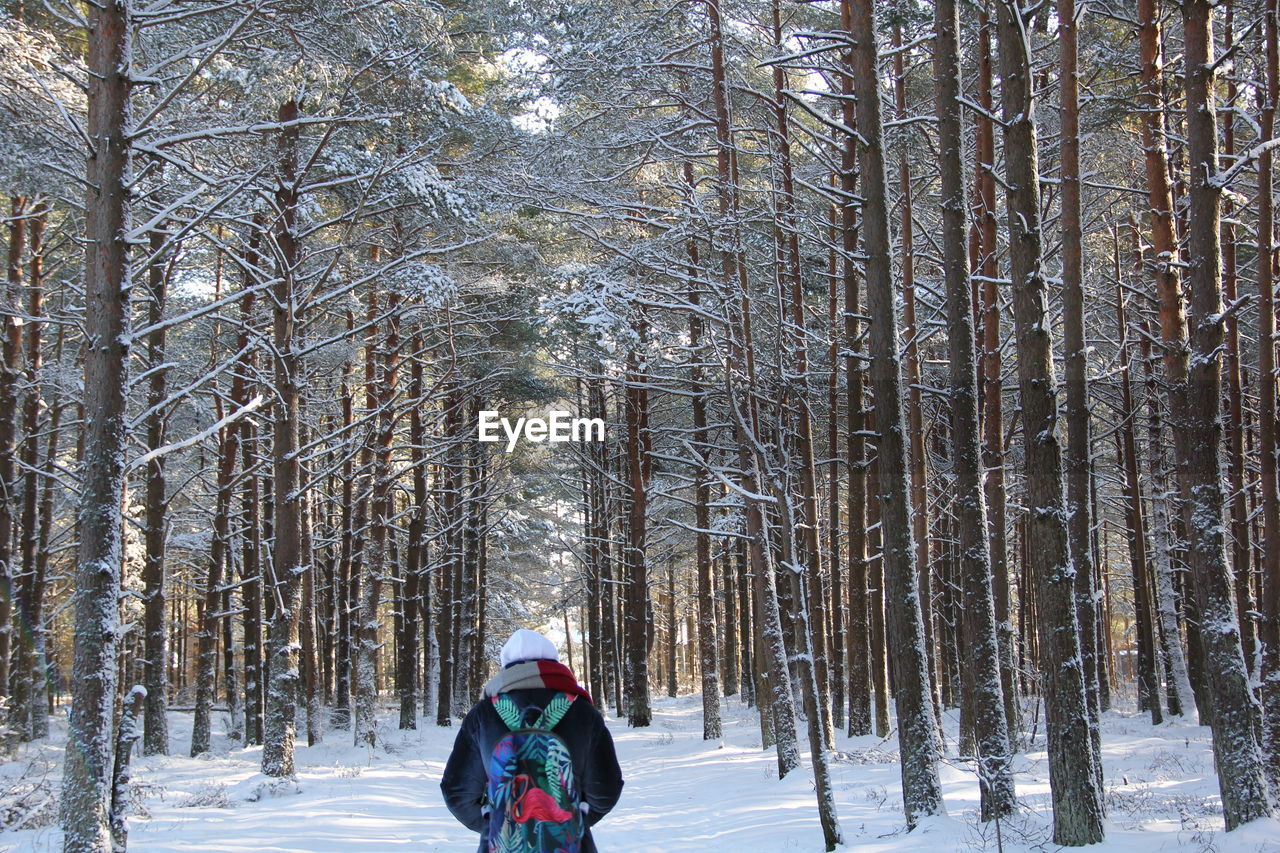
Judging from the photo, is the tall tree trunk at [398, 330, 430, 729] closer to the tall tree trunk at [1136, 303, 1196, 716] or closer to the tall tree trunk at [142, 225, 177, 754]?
the tall tree trunk at [142, 225, 177, 754]

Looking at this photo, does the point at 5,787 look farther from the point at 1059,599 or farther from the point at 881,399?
the point at 1059,599

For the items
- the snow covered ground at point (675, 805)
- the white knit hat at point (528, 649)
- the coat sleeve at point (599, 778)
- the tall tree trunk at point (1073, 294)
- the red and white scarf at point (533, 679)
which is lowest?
the snow covered ground at point (675, 805)

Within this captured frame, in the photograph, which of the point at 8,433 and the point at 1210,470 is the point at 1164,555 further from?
the point at 8,433

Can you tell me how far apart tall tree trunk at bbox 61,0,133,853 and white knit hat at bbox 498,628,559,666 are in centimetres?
459

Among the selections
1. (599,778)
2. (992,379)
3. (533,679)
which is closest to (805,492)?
(992,379)

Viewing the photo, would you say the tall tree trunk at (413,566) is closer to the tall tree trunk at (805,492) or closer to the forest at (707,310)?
the forest at (707,310)

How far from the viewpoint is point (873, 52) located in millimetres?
9391

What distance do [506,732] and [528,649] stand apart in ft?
1.10

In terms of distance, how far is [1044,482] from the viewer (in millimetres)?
7766

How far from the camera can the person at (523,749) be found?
3.58 metres

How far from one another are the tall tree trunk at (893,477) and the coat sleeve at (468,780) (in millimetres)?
5994

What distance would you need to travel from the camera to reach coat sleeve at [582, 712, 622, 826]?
3738 mm

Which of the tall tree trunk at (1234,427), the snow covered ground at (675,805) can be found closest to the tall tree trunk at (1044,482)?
the snow covered ground at (675,805)

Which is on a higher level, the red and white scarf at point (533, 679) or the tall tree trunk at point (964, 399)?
the tall tree trunk at point (964, 399)
